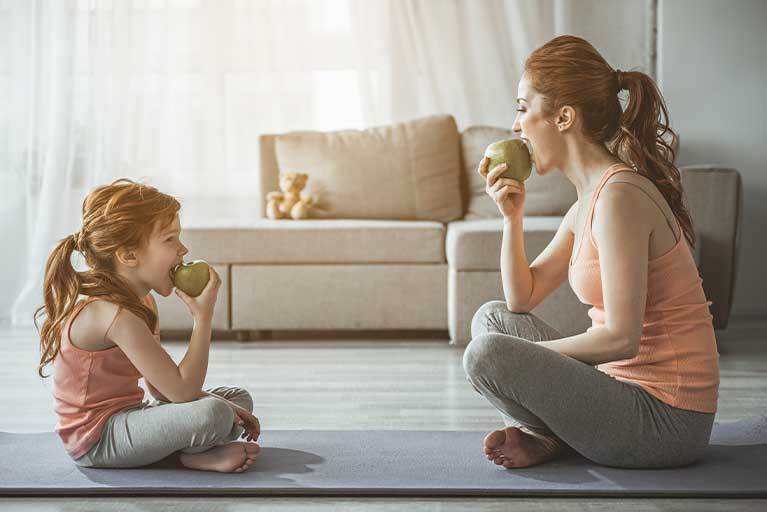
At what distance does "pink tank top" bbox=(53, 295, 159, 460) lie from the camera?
190 cm

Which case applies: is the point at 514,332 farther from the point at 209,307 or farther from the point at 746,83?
the point at 746,83

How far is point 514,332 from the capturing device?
212 cm

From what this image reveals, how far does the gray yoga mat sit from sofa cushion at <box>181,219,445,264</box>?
1.63 m

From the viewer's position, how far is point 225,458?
1.94 meters

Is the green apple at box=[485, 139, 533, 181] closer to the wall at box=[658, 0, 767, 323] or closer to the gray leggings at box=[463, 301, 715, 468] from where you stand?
the gray leggings at box=[463, 301, 715, 468]

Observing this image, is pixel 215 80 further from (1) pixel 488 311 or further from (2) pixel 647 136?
(2) pixel 647 136

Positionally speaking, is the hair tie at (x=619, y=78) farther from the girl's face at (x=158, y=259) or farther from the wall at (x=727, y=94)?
Answer: the wall at (x=727, y=94)

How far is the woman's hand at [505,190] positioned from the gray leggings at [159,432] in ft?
2.36

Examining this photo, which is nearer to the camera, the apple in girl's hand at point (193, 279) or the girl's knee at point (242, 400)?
the apple in girl's hand at point (193, 279)

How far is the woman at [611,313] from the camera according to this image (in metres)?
1.80

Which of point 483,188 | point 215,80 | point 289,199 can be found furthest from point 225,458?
point 215,80

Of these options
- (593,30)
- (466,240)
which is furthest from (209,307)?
(593,30)

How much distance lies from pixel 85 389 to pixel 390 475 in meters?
0.63

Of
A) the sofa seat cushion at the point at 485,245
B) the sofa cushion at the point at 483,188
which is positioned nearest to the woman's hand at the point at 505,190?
the sofa seat cushion at the point at 485,245
